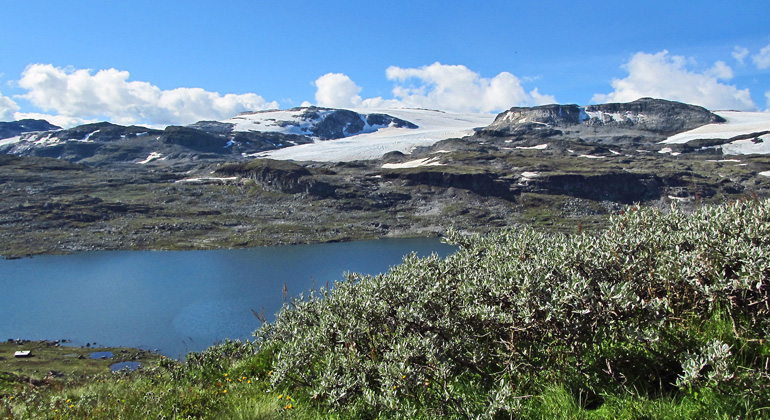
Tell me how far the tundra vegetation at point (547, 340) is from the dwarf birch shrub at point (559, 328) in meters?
0.03

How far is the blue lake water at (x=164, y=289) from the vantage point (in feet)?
182

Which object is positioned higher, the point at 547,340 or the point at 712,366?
the point at 712,366

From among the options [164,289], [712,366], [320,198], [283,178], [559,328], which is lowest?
[164,289]

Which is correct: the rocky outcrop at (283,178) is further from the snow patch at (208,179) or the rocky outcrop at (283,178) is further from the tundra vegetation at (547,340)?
the tundra vegetation at (547,340)

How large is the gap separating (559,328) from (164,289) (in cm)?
7955

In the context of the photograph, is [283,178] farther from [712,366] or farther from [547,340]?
[712,366]

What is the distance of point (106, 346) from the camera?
169ft

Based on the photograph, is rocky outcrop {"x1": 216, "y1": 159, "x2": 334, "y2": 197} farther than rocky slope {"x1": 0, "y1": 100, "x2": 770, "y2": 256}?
Yes

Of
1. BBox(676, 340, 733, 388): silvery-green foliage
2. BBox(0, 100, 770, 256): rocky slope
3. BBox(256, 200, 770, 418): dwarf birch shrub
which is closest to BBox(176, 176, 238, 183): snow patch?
BBox(0, 100, 770, 256): rocky slope

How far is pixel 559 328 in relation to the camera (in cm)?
575

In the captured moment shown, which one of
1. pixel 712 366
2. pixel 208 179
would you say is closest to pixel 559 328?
pixel 712 366

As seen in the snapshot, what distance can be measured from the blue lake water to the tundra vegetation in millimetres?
24283

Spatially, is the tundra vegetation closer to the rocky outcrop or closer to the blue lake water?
the blue lake water

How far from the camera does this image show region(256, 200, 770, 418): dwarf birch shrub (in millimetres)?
5539
